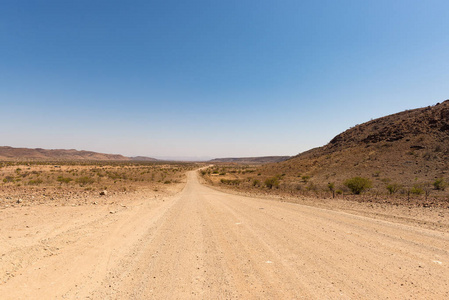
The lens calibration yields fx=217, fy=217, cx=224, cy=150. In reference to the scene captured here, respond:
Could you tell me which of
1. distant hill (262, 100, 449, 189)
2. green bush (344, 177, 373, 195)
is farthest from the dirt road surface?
distant hill (262, 100, 449, 189)

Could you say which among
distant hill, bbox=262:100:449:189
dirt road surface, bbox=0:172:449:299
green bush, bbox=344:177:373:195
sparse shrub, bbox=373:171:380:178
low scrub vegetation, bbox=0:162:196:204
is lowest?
low scrub vegetation, bbox=0:162:196:204

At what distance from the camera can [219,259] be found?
596 centimetres

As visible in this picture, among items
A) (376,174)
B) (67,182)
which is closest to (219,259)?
(67,182)

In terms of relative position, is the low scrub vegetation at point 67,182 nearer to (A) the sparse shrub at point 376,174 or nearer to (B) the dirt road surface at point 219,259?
(B) the dirt road surface at point 219,259

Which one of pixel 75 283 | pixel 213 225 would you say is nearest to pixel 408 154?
pixel 213 225

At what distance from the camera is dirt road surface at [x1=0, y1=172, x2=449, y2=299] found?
4.46 metres

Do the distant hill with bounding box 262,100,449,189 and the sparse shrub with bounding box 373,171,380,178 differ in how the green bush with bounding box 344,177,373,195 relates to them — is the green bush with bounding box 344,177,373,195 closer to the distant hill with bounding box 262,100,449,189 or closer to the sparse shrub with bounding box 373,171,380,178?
the distant hill with bounding box 262,100,449,189

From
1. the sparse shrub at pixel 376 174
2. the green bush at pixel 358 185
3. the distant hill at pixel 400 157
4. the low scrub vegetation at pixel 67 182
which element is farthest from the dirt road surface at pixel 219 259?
the sparse shrub at pixel 376 174

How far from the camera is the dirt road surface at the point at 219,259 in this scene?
175 inches

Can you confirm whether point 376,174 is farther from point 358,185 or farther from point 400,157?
point 358,185

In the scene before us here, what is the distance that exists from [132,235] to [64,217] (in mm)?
4789

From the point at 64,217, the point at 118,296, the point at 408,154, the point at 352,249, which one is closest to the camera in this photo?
the point at 118,296

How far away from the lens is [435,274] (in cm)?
501

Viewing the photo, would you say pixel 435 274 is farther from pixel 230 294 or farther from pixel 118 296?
pixel 118 296
